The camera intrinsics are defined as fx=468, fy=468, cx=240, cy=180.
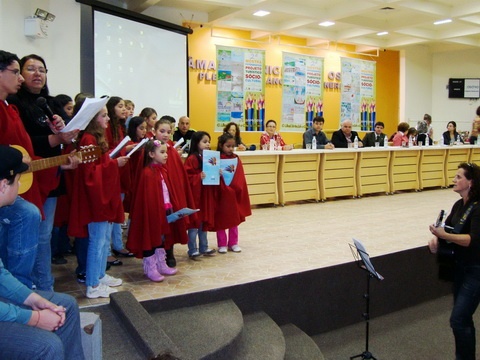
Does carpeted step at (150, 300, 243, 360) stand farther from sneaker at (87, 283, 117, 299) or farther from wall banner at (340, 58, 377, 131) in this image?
wall banner at (340, 58, 377, 131)

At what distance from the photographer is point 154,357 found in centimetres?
230

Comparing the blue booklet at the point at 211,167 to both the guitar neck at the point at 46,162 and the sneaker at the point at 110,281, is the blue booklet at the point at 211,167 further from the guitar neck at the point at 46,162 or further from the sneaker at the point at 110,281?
the guitar neck at the point at 46,162

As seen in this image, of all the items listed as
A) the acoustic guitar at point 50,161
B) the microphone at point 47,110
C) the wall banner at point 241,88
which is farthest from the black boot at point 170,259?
the wall banner at point 241,88

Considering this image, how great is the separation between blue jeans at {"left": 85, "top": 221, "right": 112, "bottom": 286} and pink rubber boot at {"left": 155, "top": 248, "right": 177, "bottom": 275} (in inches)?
24.1

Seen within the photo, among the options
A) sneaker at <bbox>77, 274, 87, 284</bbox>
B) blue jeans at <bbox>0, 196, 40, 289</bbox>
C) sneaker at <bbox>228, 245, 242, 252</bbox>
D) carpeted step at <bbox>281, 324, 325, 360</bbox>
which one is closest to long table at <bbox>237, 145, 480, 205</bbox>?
sneaker at <bbox>228, 245, 242, 252</bbox>

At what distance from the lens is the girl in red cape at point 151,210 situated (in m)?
3.49

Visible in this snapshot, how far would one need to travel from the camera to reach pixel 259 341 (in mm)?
3193

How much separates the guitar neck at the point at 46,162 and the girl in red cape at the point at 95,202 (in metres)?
0.41

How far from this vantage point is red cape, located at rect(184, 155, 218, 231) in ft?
13.6

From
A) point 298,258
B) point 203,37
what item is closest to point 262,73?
point 203,37

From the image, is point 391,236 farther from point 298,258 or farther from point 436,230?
point 436,230

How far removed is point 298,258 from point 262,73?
669 centimetres

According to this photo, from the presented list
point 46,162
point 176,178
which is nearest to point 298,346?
point 176,178

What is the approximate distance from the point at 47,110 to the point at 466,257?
114 inches
